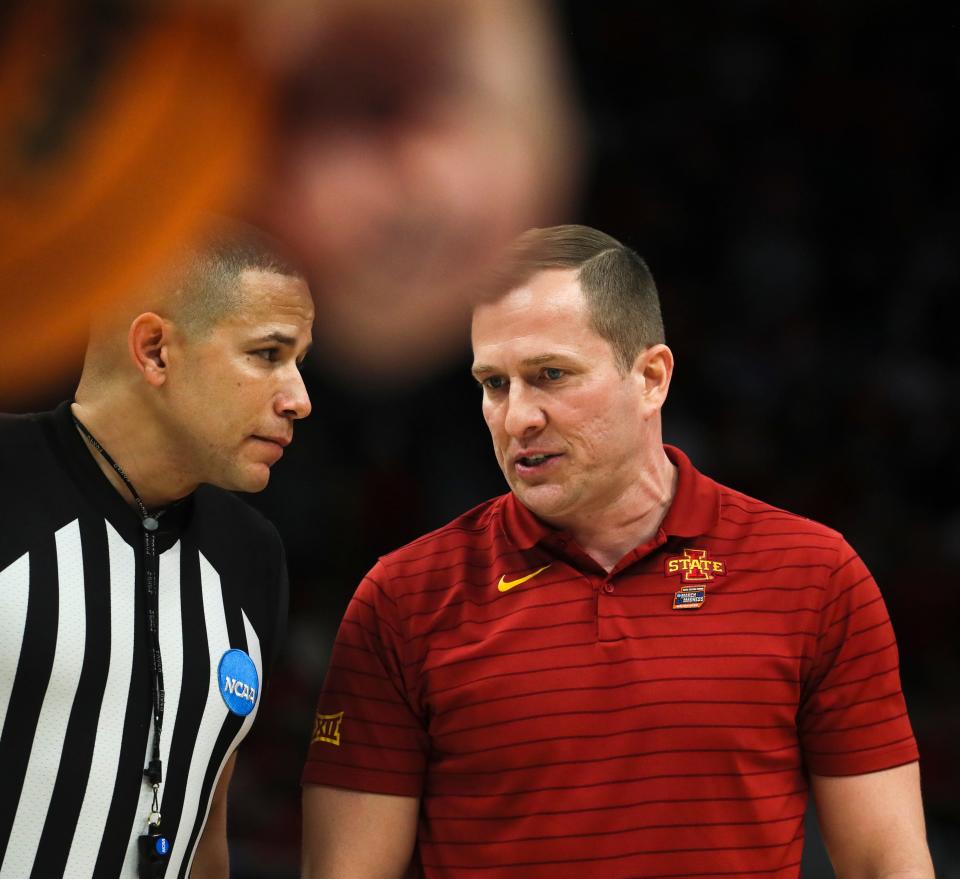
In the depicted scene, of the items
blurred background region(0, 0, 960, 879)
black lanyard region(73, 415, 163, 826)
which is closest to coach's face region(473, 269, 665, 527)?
Answer: black lanyard region(73, 415, 163, 826)

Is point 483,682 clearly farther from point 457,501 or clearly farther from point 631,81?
point 631,81

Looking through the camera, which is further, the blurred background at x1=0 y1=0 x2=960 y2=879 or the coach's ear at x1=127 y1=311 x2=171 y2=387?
the blurred background at x1=0 y1=0 x2=960 y2=879

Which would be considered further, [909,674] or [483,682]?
[909,674]

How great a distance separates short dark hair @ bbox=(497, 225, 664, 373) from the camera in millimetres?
2340

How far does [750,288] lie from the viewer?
630cm

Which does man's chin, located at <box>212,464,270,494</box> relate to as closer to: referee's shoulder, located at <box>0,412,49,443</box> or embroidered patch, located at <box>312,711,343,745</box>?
referee's shoulder, located at <box>0,412,49,443</box>

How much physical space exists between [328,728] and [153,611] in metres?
0.42

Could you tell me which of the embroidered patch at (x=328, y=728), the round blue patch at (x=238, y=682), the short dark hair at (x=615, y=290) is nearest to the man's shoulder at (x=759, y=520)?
the short dark hair at (x=615, y=290)

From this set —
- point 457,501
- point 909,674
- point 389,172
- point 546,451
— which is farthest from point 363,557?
point 389,172

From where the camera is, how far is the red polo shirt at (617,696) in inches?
85.2

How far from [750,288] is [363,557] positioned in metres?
2.22

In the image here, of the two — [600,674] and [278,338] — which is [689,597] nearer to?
[600,674]

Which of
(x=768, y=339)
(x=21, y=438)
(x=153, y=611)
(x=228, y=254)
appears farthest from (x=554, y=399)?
(x=768, y=339)

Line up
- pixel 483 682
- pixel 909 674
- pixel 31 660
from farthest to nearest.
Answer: pixel 909 674 < pixel 483 682 < pixel 31 660
